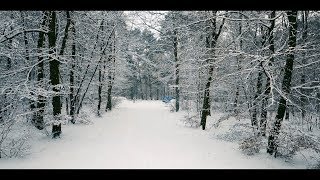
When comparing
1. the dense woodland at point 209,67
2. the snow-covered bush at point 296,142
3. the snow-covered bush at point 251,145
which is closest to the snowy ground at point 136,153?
the snow-covered bush at point 251,145

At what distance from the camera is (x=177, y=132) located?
57.1ft

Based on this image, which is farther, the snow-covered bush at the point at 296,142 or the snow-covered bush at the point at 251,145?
the snow-covered bush at the point at 251,145

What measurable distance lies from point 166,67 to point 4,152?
75.5ft

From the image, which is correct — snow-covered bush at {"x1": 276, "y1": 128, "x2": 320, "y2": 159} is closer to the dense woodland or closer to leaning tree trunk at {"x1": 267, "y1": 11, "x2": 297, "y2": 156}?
the dense woodland

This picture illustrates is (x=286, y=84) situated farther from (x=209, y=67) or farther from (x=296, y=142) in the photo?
(x=209, y=67)

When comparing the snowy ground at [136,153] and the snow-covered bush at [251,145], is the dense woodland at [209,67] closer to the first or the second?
the snow-covered bush at [251,145]

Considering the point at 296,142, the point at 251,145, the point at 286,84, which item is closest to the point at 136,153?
the point at 251,145

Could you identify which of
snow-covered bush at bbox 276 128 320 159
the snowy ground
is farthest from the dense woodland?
the snowy ground

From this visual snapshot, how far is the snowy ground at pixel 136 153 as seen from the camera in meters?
10.1

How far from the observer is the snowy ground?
1012cm

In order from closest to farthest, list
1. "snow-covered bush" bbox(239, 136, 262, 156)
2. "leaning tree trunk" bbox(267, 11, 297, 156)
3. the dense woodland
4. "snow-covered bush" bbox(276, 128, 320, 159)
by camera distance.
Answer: "snow-covered bush" bbox(276, 128, 320, 159) < the dense woodland < "leaning tree trunk" bbox(267, 11, 297, 156) < "snow-covered bush" bbox(239, 136, 262, 156)

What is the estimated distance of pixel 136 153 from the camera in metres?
11.8
